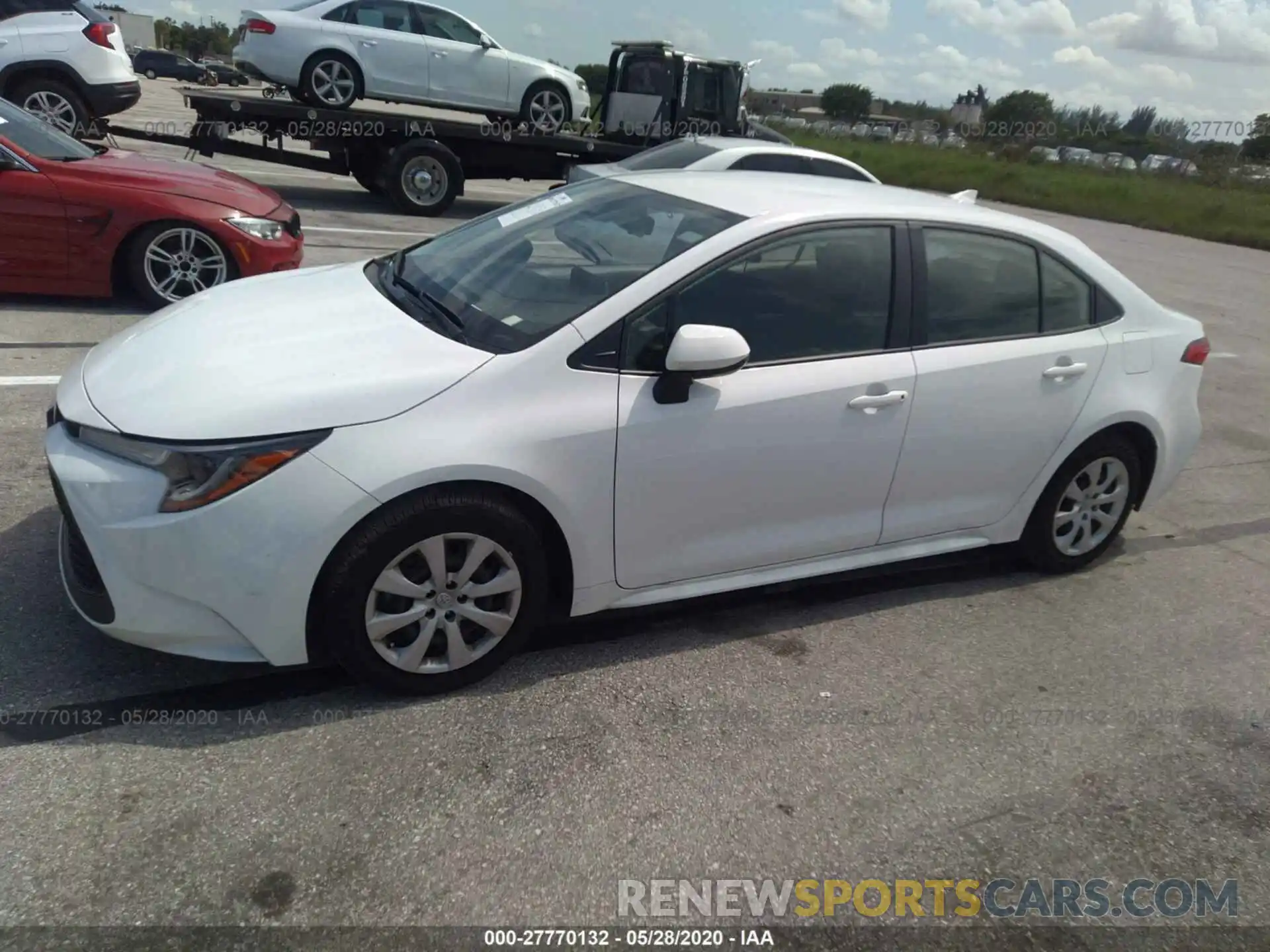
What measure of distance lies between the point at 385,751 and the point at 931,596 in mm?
2392

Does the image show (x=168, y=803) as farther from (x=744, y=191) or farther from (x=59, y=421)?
(x=744, y=191)

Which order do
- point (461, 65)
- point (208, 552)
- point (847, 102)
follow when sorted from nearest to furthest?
point (208, 552)
point (461, 65)
point (847, 102)

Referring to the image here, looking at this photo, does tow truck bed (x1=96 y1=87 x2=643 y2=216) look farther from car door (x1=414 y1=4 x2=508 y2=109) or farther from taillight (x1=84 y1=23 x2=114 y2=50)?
taillight (x1=84 y1=23 x2=114 y2=50)

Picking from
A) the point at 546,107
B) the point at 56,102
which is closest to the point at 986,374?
the point at 546,107

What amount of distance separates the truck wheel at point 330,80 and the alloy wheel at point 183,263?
21.5 feet

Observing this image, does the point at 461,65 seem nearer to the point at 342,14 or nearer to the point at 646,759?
the point at 342,14

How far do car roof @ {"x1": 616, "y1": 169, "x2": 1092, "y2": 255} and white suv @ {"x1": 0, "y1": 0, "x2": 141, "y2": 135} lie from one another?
1030 cm

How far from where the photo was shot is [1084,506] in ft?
14.6

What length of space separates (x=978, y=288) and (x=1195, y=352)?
1.28 m

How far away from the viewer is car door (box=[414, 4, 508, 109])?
13078mm

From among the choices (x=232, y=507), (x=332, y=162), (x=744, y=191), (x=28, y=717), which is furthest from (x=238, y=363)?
(x=332, y=162)

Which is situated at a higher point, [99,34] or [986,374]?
[99,34]

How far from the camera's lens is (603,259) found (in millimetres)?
3609

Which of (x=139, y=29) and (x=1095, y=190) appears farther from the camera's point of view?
(x=139, y=29)
